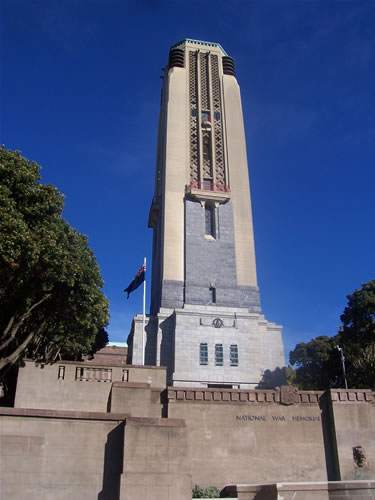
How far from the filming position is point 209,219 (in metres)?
47.2

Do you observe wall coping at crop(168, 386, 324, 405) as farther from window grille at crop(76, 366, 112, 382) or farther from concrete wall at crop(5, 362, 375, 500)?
window grille at crop(76, 366, 112, 382)

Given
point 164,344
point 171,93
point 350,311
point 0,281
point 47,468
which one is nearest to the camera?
point 47,468

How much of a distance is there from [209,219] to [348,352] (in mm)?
19275

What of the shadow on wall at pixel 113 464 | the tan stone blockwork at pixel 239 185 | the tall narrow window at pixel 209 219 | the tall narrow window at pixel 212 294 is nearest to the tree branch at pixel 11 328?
the shadow on wall at pixel 113 464

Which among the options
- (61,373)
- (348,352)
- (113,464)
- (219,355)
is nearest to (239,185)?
(219,355)

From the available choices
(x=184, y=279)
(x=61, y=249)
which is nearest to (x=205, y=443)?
(x=61, y=249)

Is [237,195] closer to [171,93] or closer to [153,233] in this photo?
[153,233]

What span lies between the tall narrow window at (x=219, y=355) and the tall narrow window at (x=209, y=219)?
12.0 meters

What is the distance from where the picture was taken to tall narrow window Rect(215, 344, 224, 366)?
38.5 meters

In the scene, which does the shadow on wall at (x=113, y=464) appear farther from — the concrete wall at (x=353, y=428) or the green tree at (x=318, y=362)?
the green tree at (x=318, y=362)

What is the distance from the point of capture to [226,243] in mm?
45500

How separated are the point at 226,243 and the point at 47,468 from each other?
31.3 metres

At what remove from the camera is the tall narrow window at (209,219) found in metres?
46.4

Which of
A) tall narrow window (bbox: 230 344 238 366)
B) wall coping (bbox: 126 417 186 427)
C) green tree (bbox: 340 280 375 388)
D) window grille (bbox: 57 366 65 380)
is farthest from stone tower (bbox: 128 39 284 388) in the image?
wall coping (bbox: 126 417 186 427)
